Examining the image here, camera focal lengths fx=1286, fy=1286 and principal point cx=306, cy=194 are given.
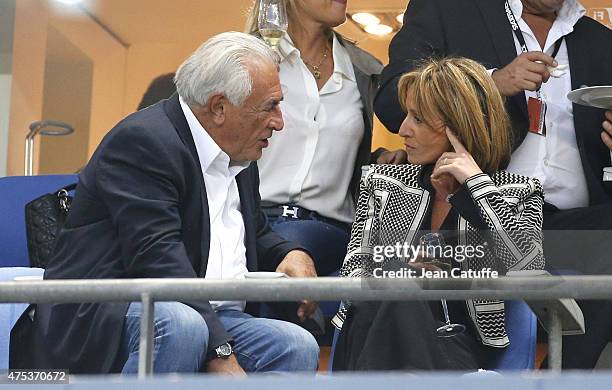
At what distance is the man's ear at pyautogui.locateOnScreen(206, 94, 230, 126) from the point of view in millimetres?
3486

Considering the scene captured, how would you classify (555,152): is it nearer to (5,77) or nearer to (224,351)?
(224,351)

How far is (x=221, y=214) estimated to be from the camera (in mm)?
3539

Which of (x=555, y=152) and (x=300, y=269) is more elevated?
(x=555, y=152)

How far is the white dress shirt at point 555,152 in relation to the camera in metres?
4.27

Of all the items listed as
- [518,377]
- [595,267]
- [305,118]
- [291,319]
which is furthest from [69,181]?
[518,377]

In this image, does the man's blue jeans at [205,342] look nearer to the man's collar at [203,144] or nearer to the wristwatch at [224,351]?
the wristwatch at [224,351]

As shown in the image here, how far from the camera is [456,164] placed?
142 inches

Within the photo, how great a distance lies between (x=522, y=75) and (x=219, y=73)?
109 centimetres

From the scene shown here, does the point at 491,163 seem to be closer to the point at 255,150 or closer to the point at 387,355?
the point at 255,150

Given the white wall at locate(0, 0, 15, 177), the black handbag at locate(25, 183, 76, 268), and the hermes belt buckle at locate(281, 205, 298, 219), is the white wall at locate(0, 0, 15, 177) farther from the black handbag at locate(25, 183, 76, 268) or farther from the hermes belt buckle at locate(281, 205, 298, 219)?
the black handbag at locate(25, 183, 76, 268)

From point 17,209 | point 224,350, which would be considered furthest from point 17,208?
point 224,350

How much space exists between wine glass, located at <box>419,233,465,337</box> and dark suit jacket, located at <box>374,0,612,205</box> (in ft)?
3.60

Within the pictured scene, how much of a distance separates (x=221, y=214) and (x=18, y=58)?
2553 mm

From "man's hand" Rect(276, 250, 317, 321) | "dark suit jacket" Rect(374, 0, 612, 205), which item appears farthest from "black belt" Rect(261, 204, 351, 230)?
"man's hand" Rect(276, 250, 317, 321)
